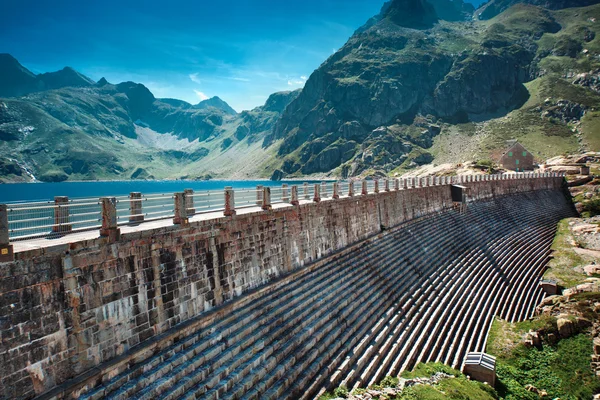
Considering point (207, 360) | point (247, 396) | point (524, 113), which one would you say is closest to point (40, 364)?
point (207, 360)

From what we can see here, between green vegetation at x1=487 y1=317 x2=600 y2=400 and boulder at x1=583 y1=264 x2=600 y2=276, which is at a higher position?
boulder at x1=583 y1=264 x2=600 y2=276

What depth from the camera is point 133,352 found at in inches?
354

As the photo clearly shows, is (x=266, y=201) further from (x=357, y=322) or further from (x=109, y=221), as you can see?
(x=109, y=221)

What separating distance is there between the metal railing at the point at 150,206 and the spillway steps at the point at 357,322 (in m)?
3.70

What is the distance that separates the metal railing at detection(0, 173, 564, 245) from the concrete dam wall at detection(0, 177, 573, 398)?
0.80 metres

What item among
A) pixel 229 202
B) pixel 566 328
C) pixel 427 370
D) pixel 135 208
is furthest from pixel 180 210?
pixel 566 328

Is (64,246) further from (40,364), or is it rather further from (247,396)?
(247,396)

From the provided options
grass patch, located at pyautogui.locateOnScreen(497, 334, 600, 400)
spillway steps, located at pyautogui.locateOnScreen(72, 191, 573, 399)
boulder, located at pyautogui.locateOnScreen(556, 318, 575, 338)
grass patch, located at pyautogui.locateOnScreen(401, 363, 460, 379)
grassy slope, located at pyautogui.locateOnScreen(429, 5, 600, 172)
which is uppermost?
grassy slope, located at pyautogui.locateOnScreen(429, 5, 600, 172)

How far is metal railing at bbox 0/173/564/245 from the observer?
340 inches

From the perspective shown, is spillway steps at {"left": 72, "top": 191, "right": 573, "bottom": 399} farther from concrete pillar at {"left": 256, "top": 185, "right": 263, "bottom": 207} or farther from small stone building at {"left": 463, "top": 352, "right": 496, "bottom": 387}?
concrete pillar at {"left": 256, "top": 185, "right": 263, "bottom": 207}

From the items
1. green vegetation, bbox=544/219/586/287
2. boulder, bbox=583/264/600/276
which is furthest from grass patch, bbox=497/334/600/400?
boulder, bbox=583/264/600/276

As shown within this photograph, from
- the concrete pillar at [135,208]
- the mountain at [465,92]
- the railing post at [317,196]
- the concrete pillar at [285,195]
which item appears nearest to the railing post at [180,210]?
the concrete pillar at [135,208]

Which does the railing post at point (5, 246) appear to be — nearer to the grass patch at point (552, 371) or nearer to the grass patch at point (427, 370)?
the grass patch at point (427, 370)

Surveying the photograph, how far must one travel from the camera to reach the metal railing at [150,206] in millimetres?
8625
